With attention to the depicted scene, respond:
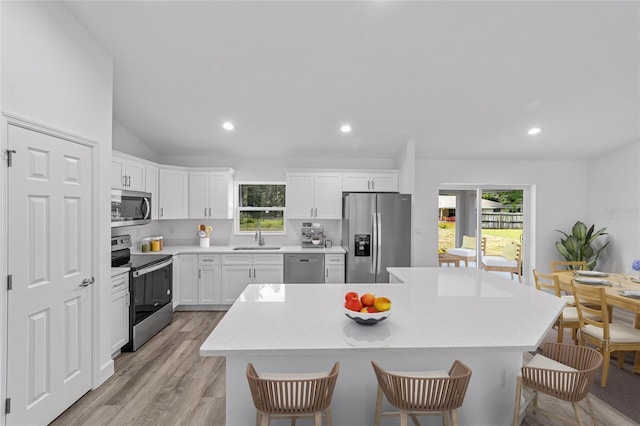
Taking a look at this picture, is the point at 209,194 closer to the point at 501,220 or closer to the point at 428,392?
the point at 428,392

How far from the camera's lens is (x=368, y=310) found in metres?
1.69

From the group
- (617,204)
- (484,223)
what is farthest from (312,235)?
(617,204)

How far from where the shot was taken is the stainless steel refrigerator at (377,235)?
4547mm

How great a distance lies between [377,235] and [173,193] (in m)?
3.11

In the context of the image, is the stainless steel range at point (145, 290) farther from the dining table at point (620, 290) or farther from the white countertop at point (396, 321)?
the dining table at point (620, 290)

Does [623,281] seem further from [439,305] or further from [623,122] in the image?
[439,305]

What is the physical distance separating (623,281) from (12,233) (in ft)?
17.8

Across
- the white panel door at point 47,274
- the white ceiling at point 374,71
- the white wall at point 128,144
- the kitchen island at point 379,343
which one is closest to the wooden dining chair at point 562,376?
the kitchen island at point 379,343

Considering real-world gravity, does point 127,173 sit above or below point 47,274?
above

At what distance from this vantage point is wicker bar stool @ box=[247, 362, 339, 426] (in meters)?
1.38

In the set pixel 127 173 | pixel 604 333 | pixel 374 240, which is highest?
pixel 127 173

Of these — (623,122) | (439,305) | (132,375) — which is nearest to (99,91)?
(132,375)

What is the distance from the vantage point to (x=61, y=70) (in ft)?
7.64

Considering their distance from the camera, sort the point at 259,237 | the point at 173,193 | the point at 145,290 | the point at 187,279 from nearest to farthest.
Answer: the point at 145,290, the point at 187,279, the point at 173,193, the point at 259,237
